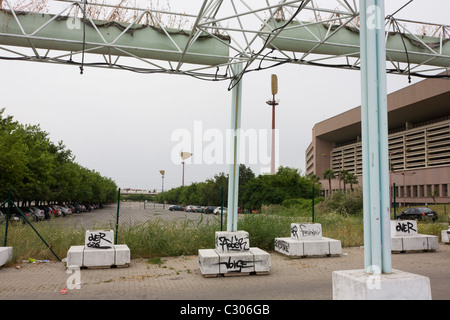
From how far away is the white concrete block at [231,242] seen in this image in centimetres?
1015

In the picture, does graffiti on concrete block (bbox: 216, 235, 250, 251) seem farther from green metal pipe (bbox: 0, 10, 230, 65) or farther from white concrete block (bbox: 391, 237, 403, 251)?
white concrete block (bbox: 391, 237, 403, 251)

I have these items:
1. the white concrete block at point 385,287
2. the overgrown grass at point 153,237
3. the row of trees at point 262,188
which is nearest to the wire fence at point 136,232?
the overgrown grass at point 153,237

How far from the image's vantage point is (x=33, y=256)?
38.6 feet

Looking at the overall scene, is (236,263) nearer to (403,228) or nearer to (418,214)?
(403,228)

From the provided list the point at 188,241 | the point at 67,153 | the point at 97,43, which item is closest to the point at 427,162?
the point at 67,153

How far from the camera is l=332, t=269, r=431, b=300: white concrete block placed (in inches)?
168

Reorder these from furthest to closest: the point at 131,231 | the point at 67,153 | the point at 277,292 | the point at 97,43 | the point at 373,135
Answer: the point at 67,153 → the point at 131,231 → the point at 97,43 → the point at 277,292 → the point at 373,135

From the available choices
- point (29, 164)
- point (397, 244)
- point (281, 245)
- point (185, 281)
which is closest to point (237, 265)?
point (185, 281)

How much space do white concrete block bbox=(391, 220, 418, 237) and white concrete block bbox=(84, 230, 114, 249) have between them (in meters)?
10.3

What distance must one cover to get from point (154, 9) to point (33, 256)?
8.31 meters

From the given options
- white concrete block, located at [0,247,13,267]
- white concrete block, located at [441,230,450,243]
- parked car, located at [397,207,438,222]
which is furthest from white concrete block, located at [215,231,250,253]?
parked car, located at [397,207,438,222]

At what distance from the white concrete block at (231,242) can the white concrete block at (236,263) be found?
0.79 feet

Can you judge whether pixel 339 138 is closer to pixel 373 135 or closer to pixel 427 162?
pixel 427 162

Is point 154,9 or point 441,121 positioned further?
point 441,121
